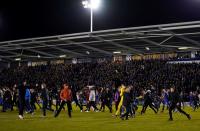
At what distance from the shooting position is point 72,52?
182 ft

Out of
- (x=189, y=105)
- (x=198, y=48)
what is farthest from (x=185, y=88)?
(x=198, y=48)

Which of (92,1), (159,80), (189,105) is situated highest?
(92,1)

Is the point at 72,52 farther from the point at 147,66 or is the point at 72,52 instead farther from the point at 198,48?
the point at 198,48

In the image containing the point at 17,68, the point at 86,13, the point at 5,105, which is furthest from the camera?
the point at 17,68

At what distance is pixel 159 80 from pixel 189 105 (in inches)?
203

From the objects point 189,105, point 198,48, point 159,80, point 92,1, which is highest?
point 92,1

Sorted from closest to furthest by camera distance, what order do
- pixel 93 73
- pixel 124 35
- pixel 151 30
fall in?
pixel 151 30
pixel 124 35
pixel 93 73

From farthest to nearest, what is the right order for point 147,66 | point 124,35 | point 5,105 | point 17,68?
point 17,68 → point 147,66 → point 124,35 → point 5,105

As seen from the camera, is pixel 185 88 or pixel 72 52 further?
pixel 72 52

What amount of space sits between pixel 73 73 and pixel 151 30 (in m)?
20.1

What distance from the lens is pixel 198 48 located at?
44.9m

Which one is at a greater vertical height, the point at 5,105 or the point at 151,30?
the point at 151,30

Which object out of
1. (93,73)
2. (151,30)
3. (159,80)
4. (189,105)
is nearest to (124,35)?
(151,30)

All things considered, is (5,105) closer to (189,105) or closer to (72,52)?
(189,105)
